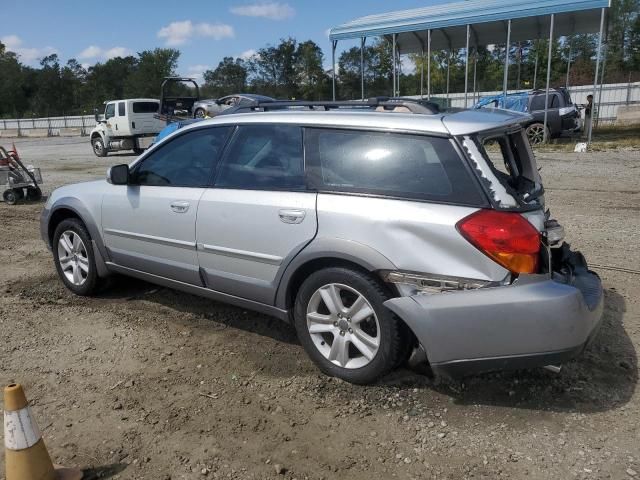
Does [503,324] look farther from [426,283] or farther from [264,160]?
[264,160]

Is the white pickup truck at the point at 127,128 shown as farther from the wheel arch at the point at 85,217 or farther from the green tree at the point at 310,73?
the green tree at the point at 310,73

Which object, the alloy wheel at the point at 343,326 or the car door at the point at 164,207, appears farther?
the car door at the point at 164,207

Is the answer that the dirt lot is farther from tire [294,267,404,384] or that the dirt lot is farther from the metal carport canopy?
the metal carport canopy

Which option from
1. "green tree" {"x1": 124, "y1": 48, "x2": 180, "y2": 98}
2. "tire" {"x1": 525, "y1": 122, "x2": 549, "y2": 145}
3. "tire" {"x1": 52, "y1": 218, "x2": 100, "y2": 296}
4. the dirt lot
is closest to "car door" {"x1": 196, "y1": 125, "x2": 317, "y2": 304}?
the dirt lot

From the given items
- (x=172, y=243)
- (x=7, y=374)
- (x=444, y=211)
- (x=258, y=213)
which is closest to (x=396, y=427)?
(x=444, y=211)

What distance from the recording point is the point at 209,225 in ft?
12.6

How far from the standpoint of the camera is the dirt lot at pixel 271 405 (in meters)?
2.69

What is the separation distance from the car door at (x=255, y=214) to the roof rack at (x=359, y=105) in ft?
1.12

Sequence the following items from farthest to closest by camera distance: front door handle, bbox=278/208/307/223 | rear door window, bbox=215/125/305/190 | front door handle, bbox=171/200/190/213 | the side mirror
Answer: the side mirror → front door handle, bbox=171/200/190/213 → rear door window, bbox=215/125/305/190 → front door handle, bbox=278/208/307/223

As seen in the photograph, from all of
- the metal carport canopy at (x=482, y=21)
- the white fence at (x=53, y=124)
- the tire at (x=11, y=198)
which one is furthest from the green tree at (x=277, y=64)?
the tire at (x=11, y=198)

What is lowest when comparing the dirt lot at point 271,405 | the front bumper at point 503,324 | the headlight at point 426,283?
the dirt lot at point 271,405

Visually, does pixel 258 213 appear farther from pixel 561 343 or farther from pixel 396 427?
pixel 561 343

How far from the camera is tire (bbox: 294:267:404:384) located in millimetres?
3117

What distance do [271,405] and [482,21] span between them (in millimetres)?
17970
